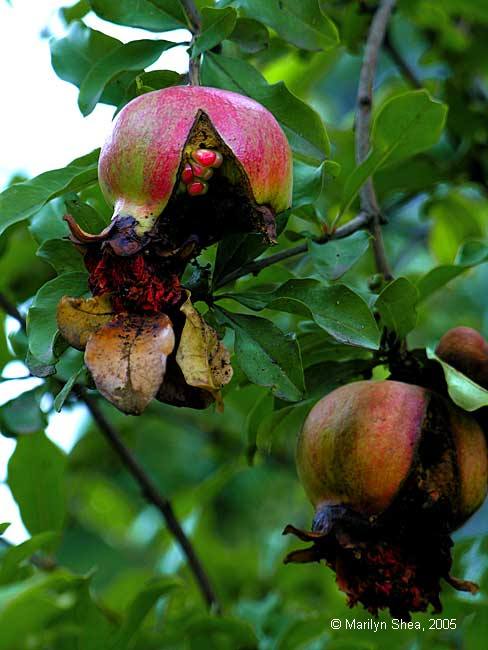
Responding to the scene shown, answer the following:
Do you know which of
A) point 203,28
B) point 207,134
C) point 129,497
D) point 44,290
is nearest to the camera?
point 207,134

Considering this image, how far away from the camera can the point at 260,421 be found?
4.89ft

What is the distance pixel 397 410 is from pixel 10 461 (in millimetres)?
743

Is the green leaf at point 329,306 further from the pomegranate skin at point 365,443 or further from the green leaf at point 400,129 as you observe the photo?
the green leaf at point 400,129

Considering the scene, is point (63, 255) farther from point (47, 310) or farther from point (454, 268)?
point (454, 268)

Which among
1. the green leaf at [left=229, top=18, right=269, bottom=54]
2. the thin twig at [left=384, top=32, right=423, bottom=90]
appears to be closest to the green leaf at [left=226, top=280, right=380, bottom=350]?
the green leaf at [left=229, top=18, right=269, bottom=54]

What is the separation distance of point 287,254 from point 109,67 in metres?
0.36

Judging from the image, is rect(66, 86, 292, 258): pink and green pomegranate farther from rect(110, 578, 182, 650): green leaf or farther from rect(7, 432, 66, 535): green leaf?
rect(7, 432, 66, 535): green leaf

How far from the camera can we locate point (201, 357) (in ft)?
3.41

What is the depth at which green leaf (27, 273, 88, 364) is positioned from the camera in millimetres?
1182

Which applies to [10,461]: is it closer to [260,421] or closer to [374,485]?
[260,421]

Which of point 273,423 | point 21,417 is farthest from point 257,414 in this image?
point 21,417

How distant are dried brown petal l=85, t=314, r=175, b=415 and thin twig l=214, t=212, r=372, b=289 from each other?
261mm

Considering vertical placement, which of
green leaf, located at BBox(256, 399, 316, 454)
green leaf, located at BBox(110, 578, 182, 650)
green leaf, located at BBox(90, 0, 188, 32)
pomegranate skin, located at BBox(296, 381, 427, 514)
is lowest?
green leaf, located at BBox(110, 578, 182, 650)

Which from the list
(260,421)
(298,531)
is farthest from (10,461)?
(298,531)
